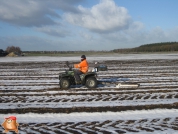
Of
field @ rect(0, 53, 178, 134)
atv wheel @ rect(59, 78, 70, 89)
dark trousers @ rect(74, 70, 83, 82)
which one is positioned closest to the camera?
field @ rect(0, 53, 178, 134)

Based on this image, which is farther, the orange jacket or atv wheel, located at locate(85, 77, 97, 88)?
atv wheel, located at locate(85, 77, 97, 88)

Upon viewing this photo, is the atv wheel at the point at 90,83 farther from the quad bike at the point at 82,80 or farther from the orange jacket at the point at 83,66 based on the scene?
the orange jacket at the point at 83,66

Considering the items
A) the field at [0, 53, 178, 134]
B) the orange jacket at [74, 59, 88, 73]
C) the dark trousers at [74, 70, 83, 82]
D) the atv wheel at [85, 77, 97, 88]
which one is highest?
the orange jacket at [74, 59, 88, 73]

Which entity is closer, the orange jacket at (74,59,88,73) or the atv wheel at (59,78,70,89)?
the orange jacket at (74,59,88,73)

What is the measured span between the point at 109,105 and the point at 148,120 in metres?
1.71

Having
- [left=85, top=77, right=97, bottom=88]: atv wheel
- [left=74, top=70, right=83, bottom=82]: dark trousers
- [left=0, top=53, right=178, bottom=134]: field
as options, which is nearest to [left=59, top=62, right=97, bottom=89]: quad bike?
[left=85, top=77, right=97, bottom=88]: atv wheel

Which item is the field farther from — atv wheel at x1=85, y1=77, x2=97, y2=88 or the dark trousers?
the dark trousers

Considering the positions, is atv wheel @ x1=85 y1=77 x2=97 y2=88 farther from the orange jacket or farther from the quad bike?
the orange jacket

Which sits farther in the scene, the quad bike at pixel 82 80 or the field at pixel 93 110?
the quad bike at pixel 82 80

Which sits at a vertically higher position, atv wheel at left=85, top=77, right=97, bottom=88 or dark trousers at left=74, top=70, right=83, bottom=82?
dark trousers at left=74, top=70, right=83, bottom=82

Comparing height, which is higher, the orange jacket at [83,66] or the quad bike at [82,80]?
the orange jacket at [83,66]

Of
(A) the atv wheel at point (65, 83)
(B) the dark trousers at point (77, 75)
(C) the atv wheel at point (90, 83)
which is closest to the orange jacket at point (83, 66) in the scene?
(B) the dark trousers at point (77, 75)

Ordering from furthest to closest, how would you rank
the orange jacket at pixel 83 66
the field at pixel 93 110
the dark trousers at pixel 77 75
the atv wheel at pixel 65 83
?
the atv wheel at pixel 65 83, the dark trousers at pixel 77 75, the orange jacket at pixel 83 66, the field at pixel 93 110

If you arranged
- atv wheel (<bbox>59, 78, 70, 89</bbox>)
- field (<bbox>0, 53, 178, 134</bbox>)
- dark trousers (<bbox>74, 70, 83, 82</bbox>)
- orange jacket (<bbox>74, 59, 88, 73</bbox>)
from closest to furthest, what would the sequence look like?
field (<bbox>0, 53, 178, 134</bbox>), orange jacket (<bbox>74, 59, 88, 73</bbox>), dark trousers (<bbox>74, 70, 83, 82</bbox>), atv wheel (<bbox>59, 78, 70, 89</bbox>)
